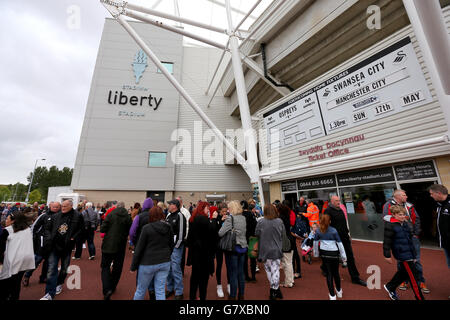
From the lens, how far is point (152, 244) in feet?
9.29

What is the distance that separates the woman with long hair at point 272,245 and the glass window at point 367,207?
6.28 metres

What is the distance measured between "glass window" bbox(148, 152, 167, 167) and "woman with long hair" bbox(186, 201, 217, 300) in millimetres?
15188

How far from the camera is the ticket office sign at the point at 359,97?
6570mm

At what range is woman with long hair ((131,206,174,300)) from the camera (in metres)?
2.77

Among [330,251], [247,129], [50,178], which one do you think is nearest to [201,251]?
[330,251]

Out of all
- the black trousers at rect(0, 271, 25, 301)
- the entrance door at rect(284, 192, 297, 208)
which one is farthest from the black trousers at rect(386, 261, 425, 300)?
the entrance door at rect(284, 192, 297, 208)

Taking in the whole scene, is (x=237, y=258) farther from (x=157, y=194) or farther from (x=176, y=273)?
(x=157, y=194)

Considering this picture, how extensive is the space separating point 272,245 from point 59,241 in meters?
4.10

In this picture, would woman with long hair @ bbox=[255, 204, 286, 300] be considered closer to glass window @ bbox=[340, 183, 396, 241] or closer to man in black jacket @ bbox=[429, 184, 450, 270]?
man in black jacket @ bbox=[429, 184, 450, 270]

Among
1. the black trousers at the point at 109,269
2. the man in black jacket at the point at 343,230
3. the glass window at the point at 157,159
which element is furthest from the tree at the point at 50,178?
the man in black jacket at the point at 343,230

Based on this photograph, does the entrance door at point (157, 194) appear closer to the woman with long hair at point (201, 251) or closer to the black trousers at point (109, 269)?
the black trousers at point (109, 269)

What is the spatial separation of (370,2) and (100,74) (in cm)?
2077

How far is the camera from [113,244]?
3.66 metres
